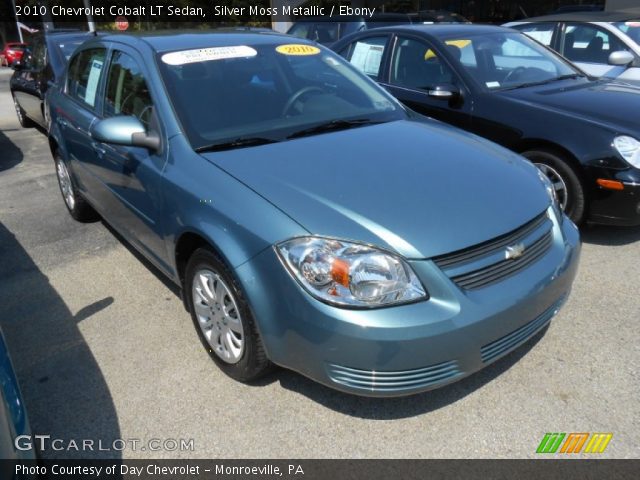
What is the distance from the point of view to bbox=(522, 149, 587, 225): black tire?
12.5 feet

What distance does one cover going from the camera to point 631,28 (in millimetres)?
6281

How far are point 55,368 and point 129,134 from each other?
1277 millimetres

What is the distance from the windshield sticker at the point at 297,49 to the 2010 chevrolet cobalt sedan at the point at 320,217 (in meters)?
0.02

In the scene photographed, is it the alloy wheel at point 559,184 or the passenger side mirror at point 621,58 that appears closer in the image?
the alloy wheel at point 559,184

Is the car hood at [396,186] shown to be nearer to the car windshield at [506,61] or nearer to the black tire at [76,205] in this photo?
the car windshield at [506,61]

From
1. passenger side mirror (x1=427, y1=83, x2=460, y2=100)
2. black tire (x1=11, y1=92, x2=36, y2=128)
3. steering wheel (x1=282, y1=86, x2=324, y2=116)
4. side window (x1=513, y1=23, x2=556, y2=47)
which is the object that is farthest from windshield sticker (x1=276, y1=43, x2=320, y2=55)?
black tire (x1=11, y1=92, x2=36, y2=128)

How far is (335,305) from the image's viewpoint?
201cm

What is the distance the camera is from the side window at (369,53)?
17.4ft

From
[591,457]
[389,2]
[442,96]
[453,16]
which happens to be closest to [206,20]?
[389,2]

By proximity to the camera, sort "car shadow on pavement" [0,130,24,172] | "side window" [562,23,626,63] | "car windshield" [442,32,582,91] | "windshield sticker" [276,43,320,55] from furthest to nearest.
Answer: "car shadow on pavement" [0,130,24,172] < "side window" [562,23,626,63] < "car windshield" [442,32,582,91] < "windshield sticker" [276,43,320,55]

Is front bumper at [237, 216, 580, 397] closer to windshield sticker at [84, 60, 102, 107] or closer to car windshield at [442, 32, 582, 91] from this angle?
Answer: windshield sticker at [84, 60, 102, 107]

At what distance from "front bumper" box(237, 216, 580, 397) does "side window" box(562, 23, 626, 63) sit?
5.14 m

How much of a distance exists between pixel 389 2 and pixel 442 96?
71.0ft

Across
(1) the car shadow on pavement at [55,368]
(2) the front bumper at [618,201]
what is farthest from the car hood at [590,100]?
(1) the car shadow on pavement at [55,368]
